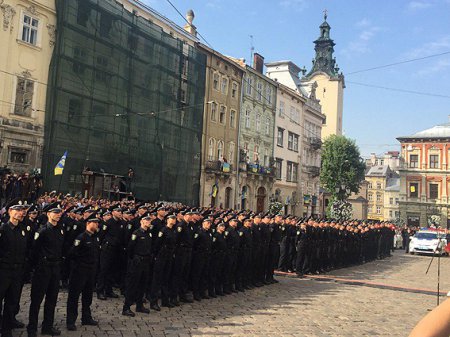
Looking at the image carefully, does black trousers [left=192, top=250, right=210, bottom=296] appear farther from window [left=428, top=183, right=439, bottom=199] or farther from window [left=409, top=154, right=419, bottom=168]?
window [left=409, top=154, right=419, bottom=168]

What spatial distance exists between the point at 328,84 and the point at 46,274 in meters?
66.9

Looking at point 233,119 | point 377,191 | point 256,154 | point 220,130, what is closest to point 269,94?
point 256,154

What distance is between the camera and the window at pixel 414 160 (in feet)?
213

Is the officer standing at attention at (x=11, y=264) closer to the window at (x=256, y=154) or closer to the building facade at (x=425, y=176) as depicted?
the window at (x=256, y=154)

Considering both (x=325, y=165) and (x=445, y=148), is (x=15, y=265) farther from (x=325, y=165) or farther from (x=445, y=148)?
(x=445, y=148)

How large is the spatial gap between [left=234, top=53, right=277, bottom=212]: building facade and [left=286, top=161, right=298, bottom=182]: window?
14.3ft

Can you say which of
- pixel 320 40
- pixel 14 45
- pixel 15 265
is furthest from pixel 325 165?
pixel 15 265

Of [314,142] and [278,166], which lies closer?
[278,166]

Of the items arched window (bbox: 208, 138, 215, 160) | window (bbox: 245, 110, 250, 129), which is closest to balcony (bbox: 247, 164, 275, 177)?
window (bbox: 245, 110, 250, 129)

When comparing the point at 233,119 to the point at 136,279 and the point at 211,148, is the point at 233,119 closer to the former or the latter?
the point at 211,148

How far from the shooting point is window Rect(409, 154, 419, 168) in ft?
213

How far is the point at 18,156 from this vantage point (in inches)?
892

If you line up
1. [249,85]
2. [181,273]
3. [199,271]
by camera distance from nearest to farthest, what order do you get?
[181,273] < [199,271] < [249,85]

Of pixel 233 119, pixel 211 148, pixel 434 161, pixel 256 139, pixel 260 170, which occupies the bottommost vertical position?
pixel 260 170
